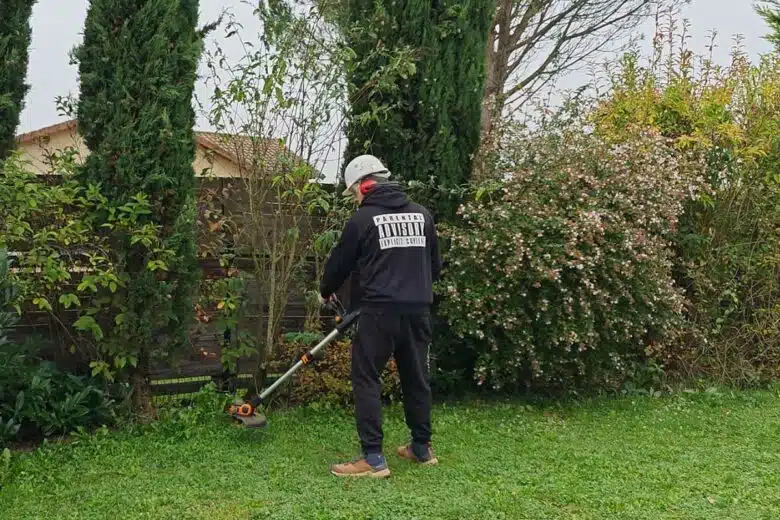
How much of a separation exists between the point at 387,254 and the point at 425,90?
2.24 metres

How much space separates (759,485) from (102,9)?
5142 millimetres

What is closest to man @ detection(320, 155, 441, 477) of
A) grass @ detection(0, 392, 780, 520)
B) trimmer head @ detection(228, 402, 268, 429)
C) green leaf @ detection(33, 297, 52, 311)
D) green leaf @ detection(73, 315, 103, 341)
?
grass @ detection(0, 392, 780, 520)

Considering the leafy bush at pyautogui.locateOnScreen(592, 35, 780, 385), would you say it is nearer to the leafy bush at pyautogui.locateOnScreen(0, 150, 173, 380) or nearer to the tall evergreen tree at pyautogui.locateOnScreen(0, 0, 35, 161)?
the leafy bush at pyautogui.locateOnScreen(0, 150, 173, 380)

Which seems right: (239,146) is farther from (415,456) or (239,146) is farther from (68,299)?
(415,456)

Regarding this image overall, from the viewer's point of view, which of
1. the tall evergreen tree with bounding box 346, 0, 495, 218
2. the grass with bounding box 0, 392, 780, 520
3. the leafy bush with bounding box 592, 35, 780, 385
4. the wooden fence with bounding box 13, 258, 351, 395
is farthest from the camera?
the leafy bush with bounding box 592, 35, 780, 385

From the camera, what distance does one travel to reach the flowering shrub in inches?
215

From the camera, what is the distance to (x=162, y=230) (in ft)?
16.3

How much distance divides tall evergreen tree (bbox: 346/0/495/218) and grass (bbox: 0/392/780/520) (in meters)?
2.07

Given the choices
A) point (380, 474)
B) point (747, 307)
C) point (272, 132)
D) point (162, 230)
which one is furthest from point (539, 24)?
point (380, 474)

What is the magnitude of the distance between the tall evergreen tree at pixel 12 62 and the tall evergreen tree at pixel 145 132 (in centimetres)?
42

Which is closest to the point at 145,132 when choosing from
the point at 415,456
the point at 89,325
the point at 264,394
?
the point at 89,325

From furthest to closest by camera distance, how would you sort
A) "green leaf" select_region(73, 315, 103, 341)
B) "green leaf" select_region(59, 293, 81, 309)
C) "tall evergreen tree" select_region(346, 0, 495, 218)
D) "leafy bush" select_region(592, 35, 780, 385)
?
"leafy bush" select_region(592, 35, 780, 385)
"tall evergreen tree" select_region(346, 0, 495, 218)
"green leaf" select_region(73, 315, 103, 341)
"green leaf" select_region(59, 293, 81, 309)

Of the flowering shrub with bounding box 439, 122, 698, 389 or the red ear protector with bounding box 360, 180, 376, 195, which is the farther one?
the flowering shrub with bounding box 439, 122, 698, 389

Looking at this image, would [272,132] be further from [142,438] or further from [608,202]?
[608,202]
